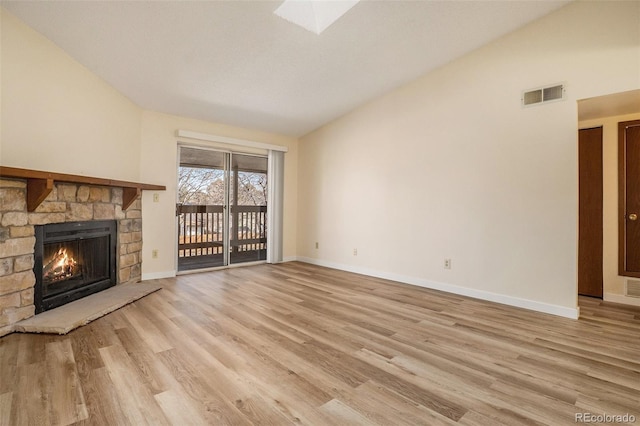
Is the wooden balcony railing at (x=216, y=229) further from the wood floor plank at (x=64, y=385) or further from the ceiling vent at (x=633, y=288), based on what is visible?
the ceiling vent at (x=633, y=288)

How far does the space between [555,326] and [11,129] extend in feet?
16.0

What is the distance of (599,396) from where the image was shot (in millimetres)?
1582

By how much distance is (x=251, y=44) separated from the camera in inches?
117

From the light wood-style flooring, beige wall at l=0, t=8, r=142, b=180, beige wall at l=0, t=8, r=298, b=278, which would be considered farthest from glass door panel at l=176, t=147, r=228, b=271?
the light wood-style flooring

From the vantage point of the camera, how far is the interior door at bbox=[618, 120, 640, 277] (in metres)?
3.28

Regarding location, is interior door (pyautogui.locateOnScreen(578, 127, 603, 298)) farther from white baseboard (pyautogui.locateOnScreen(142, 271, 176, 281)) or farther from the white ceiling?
white baseboard (pyautogui.locateOnScreen(142, 271, 176, 281))

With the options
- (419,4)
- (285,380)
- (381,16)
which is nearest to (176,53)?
(381,16)

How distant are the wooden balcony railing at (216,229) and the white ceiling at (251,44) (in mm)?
1668

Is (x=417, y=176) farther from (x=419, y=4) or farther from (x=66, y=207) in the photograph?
(x=66, y=207)

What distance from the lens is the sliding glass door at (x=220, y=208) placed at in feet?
15.4

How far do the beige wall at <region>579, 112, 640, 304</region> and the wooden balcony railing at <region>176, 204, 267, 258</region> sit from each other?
4979 millimetres

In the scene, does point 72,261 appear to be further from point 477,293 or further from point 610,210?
point 610,210

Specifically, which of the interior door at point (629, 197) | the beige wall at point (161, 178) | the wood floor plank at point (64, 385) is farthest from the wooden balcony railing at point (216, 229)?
the interior door at point (629, 197)

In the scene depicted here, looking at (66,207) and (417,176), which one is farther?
(417,176)
